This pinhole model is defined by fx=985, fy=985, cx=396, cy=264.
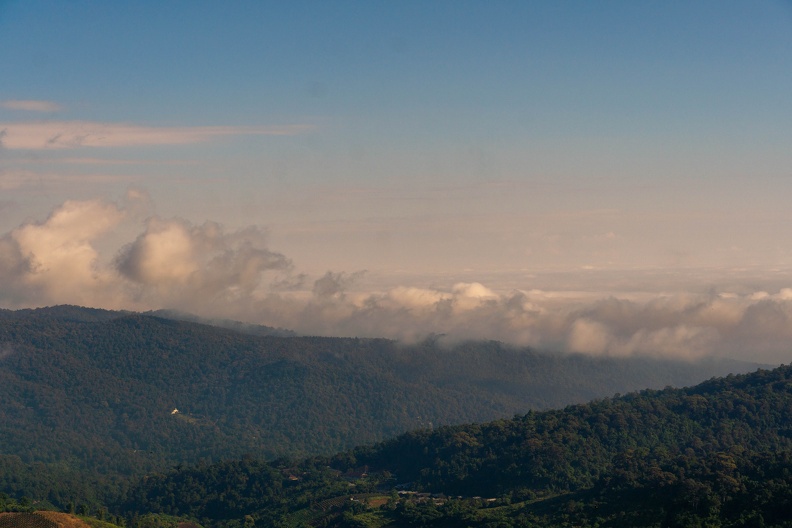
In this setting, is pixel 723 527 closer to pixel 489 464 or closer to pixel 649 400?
pixel 489 464

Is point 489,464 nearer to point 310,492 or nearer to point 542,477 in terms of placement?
point 542,477

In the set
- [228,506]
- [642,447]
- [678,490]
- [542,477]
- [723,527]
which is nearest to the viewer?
[723,527]

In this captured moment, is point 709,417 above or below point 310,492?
above

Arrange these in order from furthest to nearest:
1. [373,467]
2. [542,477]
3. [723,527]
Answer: [373,467] < [542,477] < [723,527]

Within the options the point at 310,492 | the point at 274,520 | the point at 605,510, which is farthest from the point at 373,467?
the point at 605,510

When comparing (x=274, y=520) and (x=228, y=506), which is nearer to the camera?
(x=274, y=520)

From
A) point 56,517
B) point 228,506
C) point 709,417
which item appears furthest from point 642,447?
point 56,517
